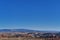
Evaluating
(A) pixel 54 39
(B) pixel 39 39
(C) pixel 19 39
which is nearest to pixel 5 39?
(C) pixel 19 39

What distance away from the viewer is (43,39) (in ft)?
30.6

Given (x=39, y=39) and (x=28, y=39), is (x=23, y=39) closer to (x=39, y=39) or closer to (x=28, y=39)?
(x=28, y=39)

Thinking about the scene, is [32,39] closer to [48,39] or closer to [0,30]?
[48,39]

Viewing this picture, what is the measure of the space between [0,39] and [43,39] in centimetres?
348

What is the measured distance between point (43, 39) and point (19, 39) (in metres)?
1.82

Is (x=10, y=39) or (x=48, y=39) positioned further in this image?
(x=10, y=39)

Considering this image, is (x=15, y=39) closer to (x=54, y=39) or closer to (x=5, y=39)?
(x=5, y=39)

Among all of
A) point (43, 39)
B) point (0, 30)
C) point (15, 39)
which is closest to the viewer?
point (43, 39)

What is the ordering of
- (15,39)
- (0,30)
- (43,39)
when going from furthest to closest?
(0,30), (15,39), (43,39)

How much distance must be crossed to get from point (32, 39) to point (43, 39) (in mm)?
801

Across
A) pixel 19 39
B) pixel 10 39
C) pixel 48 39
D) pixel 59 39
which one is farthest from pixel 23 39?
pixel 59 39

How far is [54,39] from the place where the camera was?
31.3 ft

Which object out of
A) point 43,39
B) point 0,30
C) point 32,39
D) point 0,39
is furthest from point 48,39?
point 0,30

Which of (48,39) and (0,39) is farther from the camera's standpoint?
(0,39)
